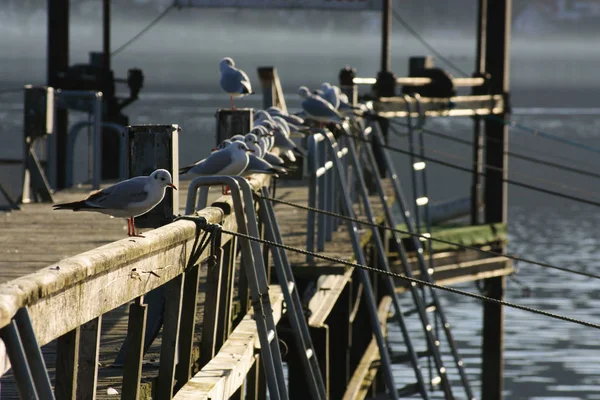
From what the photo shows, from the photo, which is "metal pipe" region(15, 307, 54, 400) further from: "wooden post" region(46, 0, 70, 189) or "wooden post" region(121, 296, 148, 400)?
"wooden post" region(46, 0, 70, 189)

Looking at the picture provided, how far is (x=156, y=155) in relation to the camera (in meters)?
7.08

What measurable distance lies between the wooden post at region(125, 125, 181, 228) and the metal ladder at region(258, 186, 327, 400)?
0.87 m

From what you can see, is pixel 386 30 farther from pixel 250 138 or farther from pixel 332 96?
pixel 250 138

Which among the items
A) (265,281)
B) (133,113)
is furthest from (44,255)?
(133,113)

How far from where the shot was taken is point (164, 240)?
18.1 ft

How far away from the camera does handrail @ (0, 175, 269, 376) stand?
3.88 metres

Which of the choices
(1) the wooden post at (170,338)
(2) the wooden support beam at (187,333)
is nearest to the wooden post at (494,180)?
(2) the wooden support beam at (187,333)

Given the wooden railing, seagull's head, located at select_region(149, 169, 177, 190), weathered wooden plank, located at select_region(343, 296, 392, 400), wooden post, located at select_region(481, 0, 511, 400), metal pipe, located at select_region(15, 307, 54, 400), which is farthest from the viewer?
wooden post, located at select_region(481, 0, 511, 400)

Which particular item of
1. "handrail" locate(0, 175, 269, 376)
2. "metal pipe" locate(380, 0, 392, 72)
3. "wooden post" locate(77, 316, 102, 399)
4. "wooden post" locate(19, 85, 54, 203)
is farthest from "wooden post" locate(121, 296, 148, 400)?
"metal pipe" locate(380, 0, 392, 72)

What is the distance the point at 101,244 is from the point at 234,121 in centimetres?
144

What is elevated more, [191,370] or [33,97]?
[33,97]

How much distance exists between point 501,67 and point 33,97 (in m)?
9.72

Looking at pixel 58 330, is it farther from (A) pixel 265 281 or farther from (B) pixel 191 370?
(A) pixel 265 281

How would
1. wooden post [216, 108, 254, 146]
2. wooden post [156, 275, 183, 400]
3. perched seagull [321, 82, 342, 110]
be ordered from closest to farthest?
1. wooden post [156, 275, 183, 400]
2. wooden post [216, 108, 254, 146]
3. perched seagull [321, 82, 342, 110]
